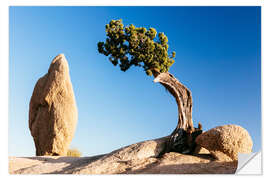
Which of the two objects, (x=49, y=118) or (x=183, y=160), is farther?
(x=49, y=118)

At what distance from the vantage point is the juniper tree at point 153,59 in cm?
741

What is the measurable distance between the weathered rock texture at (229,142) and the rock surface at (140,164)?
0.83ft

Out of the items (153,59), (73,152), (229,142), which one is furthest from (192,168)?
(73,152)

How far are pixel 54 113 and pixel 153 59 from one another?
4514 millimetres

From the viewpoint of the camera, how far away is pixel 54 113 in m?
10.4

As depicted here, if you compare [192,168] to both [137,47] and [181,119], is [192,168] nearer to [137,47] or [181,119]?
[181,119]

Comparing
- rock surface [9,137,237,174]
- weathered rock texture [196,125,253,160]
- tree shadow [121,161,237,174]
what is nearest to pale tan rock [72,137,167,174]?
rock surface [9,137,237,174]

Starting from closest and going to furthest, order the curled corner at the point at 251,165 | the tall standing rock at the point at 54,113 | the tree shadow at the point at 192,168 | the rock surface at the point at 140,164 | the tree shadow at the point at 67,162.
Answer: the curled corner at the point at 251,165 < the tree shadow at the point at 192,168 < the rock surface at the point at 140,164 < the tree shadow at the point at 67,162 < the tall standing rock at the point at 54,113

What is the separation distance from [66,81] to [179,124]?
4.92 metres

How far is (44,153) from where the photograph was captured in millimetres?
10312

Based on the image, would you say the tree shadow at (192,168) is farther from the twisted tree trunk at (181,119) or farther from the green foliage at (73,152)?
the green foliage at (73,152)
